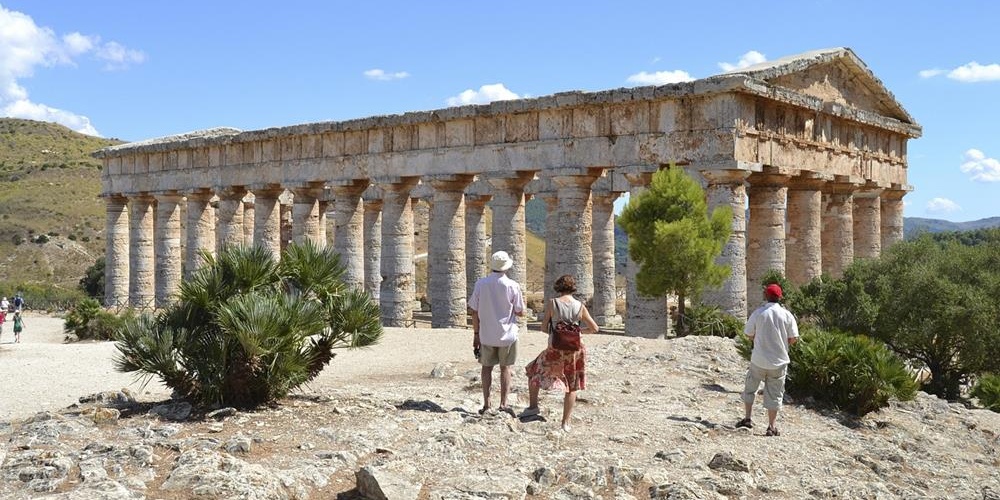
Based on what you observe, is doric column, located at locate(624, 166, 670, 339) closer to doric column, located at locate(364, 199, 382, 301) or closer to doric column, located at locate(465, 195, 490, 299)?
doric column, located at locate(465, 195, 490, 299)

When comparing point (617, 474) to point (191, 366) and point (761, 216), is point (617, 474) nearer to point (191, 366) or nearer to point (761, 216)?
point (191, 366)

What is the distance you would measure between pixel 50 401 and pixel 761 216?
1642cm

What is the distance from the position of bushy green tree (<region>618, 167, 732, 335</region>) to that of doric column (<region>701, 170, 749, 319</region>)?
0.66 meters

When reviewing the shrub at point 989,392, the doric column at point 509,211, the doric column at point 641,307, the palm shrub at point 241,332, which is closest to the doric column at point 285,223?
the doric column at point 509,211

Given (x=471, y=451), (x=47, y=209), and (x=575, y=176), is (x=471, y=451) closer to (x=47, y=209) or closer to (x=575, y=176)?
(x=575, y=176)

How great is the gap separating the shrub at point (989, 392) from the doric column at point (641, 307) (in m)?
6.65

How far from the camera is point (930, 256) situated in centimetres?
2186

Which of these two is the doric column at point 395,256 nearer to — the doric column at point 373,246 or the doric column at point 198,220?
the doric column at point 373,246

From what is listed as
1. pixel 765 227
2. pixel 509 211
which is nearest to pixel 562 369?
pixel 765 227

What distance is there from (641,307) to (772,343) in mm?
11559

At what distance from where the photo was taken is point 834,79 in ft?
85.1

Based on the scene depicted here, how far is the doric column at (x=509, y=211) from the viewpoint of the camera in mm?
25123

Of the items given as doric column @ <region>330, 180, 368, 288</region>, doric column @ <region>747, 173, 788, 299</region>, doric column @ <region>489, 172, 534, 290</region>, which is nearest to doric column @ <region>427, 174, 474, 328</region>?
doric column @ <region>489, 172, 534, 290</region>

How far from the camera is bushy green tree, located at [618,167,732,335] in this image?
2020 centimetres
